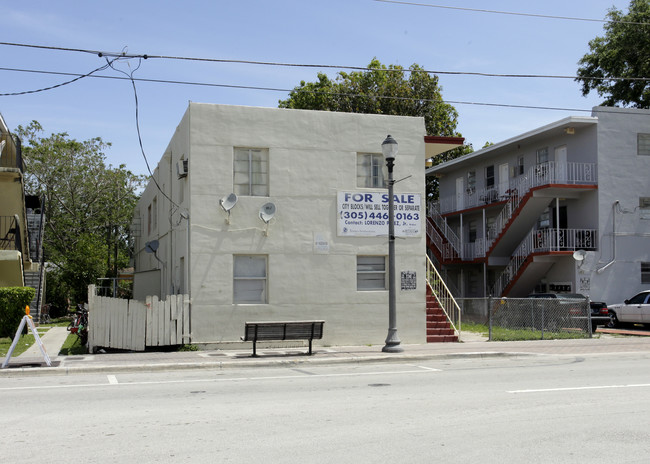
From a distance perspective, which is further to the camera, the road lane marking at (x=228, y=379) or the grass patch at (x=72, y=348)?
the grass patch at (x=72, y=348)

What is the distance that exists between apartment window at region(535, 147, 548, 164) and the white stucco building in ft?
47.5

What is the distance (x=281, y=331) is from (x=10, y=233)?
13.8m

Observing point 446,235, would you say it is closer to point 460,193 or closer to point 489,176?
point 460,193

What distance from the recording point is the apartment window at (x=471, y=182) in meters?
37.2

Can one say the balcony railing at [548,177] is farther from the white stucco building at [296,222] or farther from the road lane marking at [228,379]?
the road lane marking at [228,379]

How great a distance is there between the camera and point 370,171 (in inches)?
734

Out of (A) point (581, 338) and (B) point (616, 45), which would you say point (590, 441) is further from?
(B) point (616, 45)

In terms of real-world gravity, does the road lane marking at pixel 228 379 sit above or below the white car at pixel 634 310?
below

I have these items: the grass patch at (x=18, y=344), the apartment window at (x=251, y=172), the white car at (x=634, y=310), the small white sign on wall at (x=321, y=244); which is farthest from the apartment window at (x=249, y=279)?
the white car at (x=634, y=310)

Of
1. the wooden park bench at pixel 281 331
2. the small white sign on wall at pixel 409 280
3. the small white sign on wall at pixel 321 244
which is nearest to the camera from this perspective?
the wooden park bench at pixel 281 331

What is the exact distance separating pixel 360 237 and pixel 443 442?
11504 mm

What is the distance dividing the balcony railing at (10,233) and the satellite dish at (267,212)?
1083 centimetres

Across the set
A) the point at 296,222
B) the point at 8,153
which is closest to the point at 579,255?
the point at 296,222

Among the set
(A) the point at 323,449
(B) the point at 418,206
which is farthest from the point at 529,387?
(B) the point at 418,206
